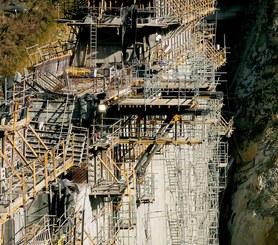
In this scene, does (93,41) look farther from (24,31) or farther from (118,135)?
(24,31)

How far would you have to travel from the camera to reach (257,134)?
139ft

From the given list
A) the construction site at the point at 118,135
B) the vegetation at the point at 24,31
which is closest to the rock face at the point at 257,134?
the construction site at the point at 118,135

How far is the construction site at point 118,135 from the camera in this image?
26.0 meters

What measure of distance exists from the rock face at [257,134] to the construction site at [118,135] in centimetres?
108

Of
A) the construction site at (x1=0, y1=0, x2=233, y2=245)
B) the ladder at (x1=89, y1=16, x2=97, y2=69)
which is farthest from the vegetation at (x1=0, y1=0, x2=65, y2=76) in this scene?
the ladder at (x1=89, y1=16, x2=97, y2=69)

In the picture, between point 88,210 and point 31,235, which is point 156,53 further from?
point 31,235

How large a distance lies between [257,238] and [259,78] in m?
9.37

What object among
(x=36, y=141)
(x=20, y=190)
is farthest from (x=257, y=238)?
(x=20, y=190)

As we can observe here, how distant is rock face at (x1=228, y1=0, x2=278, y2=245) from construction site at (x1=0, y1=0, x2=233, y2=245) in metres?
1.08

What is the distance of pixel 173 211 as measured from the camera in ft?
123

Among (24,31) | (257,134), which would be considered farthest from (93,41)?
(24,31)

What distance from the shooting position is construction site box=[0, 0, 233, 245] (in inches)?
1022

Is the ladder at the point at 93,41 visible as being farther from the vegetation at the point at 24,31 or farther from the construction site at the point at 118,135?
the vegetation at the point at 24,31

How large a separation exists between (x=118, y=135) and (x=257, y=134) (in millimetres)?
12729
